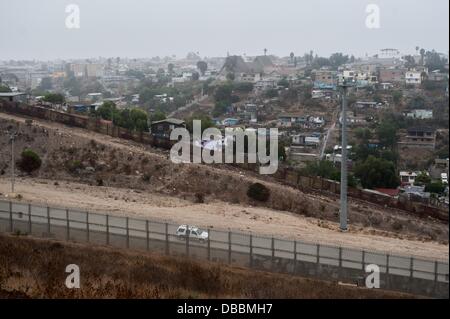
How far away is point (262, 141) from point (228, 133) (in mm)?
2636

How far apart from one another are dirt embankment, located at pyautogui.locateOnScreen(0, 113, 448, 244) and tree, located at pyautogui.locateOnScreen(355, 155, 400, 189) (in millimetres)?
4411

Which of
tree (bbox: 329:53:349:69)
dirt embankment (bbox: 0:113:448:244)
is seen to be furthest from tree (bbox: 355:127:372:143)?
tree (bbox: 329:53:349:69)

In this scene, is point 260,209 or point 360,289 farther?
point 260,209

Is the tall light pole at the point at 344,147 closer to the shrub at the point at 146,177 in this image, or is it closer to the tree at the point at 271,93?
the shrub at the point at 146,177

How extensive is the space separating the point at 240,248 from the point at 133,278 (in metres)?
2.03

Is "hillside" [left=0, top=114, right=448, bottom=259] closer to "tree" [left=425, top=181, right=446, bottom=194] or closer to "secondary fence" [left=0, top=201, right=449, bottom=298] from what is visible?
"secondary fence" [left=0, top=201, right=449, bottom=298]

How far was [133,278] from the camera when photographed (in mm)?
11023

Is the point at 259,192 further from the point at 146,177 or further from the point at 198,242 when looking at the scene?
the point at 198,242

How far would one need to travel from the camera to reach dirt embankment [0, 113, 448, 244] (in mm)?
17422

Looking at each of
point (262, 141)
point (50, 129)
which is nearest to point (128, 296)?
point (50, 129)

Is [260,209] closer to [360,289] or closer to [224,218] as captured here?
[224,218]

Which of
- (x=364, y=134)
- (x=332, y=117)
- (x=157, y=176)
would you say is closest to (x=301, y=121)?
(x=332, y=117)
